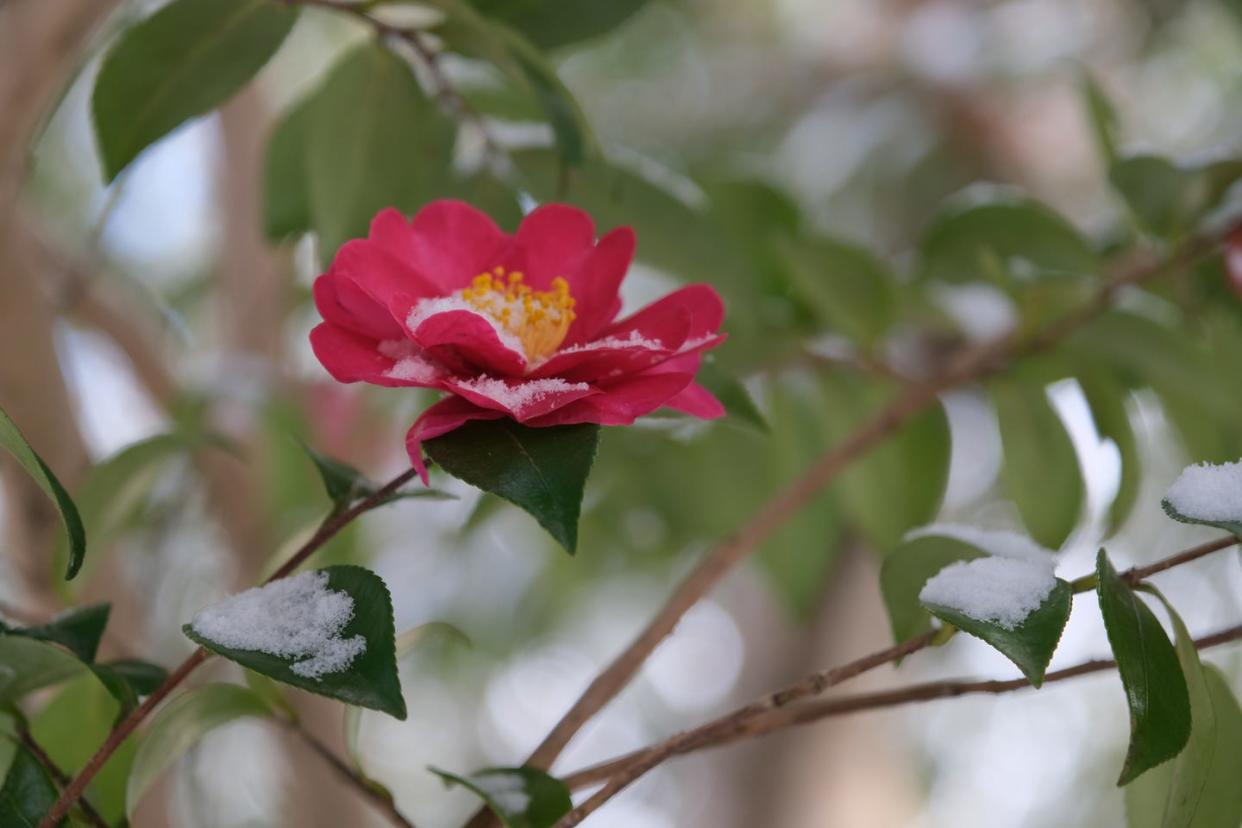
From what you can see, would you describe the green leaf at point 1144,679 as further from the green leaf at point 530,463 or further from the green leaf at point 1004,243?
the green leaf at point 1004,243

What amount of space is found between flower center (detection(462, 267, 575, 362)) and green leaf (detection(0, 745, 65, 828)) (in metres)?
0.18

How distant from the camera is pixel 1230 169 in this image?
18.9 inches

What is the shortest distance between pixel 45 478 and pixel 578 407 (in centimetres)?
13

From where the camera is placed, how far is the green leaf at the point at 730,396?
39 centimetres

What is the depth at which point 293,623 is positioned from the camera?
267 millimetres

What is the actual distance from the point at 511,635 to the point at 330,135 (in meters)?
0.79

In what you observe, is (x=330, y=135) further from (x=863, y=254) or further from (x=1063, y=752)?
(x=1063, y=752)

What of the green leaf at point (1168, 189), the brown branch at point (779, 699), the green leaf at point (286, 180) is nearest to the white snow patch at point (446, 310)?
Answer: the brown branch at point (779, 699)

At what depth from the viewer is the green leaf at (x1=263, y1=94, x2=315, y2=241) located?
52 cm

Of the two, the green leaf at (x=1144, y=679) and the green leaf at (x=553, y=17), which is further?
the green leaf at (x=553, y=17)

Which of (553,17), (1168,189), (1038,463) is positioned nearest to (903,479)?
(1038,463)

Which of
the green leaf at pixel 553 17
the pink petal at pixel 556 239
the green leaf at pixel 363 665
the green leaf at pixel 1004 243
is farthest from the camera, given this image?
the green leaf at pixel 1004 243

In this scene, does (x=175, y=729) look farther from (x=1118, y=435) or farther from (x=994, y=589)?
(x=1118, y=435)

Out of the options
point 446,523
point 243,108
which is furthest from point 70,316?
point 446,523
